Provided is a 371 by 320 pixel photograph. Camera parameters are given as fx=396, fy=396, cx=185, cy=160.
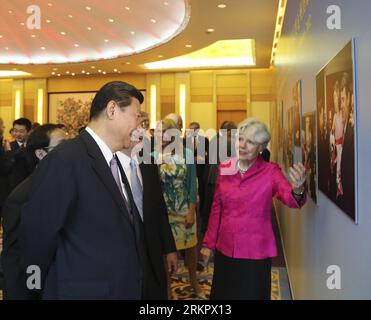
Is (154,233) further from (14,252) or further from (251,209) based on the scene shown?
(14,252)

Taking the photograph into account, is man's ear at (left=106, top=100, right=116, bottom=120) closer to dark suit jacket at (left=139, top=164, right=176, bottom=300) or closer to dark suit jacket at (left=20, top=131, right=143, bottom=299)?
dark suit jacket at (left=20, top=131, right=143, bottom=299)

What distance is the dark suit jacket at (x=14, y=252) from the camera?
184cm

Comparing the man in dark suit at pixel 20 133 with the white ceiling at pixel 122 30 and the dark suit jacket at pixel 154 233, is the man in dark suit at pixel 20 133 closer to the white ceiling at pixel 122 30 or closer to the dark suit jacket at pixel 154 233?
the white ceiling at pixel 122 30

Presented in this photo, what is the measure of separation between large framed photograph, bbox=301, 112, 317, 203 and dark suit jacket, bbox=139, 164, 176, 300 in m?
0.98

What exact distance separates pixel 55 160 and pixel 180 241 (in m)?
2.05

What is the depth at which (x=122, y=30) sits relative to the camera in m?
10.0

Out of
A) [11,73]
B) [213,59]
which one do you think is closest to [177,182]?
[213,59]

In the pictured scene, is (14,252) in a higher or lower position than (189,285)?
higher

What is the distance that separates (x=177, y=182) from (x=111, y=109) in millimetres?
1713

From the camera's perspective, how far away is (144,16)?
354 inches

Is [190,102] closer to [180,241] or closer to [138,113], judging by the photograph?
[180,241]

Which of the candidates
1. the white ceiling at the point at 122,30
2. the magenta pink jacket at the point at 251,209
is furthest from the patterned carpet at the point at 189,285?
the white ceiling at the point at 122,30

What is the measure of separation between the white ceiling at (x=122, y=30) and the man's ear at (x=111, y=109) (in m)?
5.76

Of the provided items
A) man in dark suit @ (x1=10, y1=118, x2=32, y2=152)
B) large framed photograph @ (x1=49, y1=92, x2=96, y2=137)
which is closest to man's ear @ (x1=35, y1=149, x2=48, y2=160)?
man in dark suit @ (x1=10, y1=118, x2=32, y2=152)
